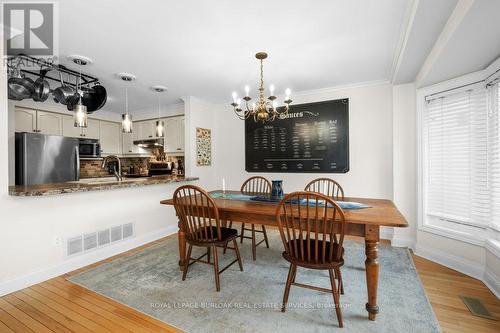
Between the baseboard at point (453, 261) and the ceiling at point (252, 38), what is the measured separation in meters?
1.94

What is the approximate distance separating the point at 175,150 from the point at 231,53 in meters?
2.67

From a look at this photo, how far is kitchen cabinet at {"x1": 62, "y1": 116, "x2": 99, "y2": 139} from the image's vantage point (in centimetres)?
430

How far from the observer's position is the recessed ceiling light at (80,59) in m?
2.43

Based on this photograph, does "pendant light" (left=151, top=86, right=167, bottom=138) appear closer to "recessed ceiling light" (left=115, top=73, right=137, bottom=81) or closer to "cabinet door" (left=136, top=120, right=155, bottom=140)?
"recessed ceiling light" (left=115, top=73, right=137, bottom=81)

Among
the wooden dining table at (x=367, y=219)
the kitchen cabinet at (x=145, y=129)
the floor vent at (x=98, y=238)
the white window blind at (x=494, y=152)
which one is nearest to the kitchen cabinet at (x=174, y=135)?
the kitchen cabinet at (x=145, y=129)

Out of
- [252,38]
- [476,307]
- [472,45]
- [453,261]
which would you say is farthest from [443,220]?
[252,38]

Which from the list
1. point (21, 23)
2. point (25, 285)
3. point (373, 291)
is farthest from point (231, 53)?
point (25, 285)

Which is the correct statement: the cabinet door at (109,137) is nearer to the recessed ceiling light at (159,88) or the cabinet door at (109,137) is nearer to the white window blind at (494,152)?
the recessed ceiling light at (159,88)

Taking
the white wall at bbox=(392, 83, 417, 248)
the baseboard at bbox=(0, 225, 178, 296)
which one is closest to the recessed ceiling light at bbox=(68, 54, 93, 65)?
the baseboard at bbox=(0, 225, 178, 296)

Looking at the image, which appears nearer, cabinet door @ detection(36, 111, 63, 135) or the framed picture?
cabinet door @ detection(36, 111, 63, 135)

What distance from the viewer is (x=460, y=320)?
168 centimetres

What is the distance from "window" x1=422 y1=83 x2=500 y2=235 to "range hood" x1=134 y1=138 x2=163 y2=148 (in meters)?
4.54

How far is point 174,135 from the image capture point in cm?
462

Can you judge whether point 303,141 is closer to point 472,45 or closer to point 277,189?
point 277,189
